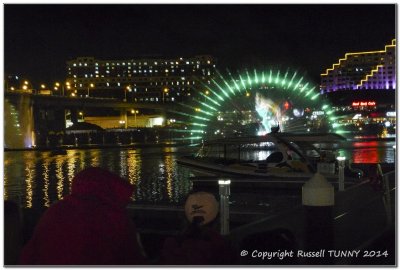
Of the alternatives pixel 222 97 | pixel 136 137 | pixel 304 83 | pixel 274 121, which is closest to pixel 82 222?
pixel 274 121

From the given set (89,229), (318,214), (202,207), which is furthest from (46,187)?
(89,229)

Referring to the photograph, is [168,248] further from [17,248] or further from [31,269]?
[17,248]

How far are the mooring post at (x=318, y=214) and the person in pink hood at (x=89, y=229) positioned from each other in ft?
9.41

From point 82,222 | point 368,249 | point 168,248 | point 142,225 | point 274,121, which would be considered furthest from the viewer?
point 274,121

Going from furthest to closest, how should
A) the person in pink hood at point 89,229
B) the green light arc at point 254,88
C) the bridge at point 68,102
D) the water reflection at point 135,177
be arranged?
the bridge at point 68,102
the green light arc at point 254,88
the water reflection at point 135,177
the person in pink hood at point 89,229

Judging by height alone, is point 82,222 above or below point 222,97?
below

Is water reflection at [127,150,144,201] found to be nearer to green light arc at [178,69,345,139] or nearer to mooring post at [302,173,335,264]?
mooring post at [302,173,335,264]

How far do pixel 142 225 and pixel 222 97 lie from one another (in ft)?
115

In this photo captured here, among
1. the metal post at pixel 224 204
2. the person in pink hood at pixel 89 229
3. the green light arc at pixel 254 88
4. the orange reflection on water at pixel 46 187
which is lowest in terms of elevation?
the orange reflection on water at pixel 46 187

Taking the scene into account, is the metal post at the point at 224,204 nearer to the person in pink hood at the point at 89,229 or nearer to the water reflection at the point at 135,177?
the person in pink hood at the point at 89,229

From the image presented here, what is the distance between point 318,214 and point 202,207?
235 cm

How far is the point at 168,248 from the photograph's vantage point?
14.2 feet

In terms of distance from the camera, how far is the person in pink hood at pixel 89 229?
159 inches

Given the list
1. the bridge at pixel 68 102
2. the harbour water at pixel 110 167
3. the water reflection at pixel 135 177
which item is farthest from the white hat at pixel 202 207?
the bridge at pixel 68 102
